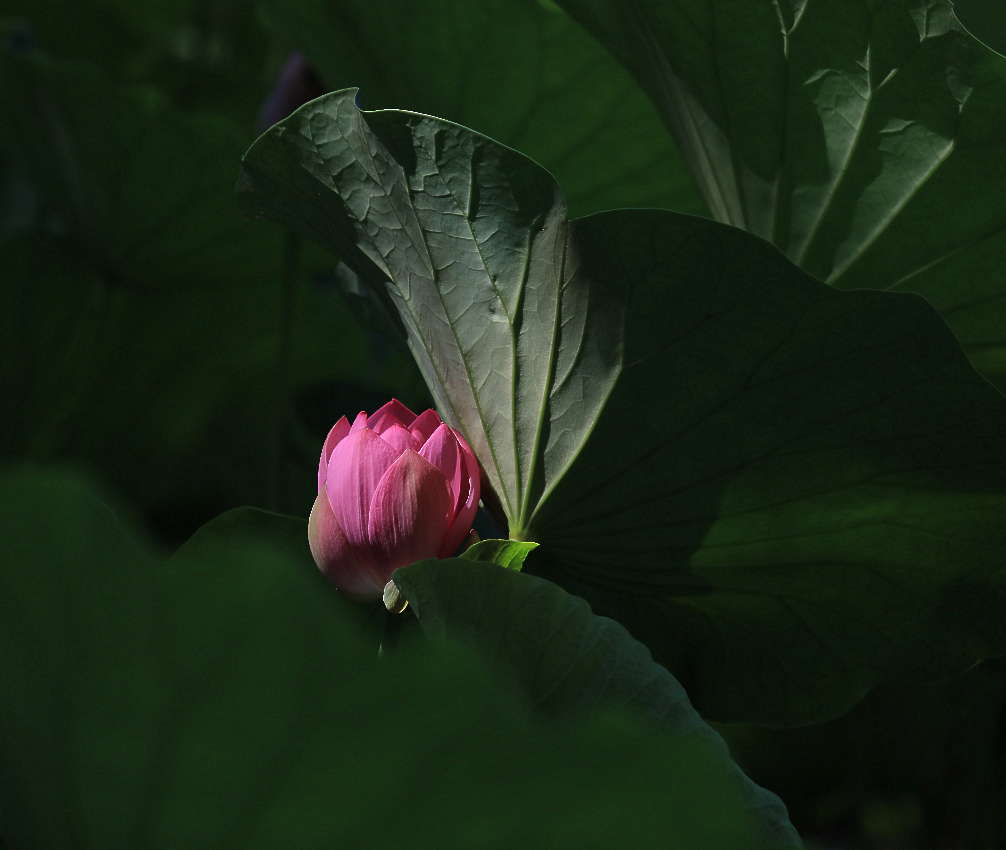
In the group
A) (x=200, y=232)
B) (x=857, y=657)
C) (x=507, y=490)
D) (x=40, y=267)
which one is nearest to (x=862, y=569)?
(x=857, y=657)

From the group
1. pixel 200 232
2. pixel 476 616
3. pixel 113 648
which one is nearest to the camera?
pixel 113 648

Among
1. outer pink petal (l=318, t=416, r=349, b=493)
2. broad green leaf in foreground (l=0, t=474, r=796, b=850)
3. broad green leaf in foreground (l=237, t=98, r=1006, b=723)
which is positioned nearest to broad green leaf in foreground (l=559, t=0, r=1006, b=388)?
broad green leaf in foreground (l=237, t=98, r=1006, b=723)

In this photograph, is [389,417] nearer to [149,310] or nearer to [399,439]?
[399,439]

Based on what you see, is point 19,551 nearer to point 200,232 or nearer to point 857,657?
point 857,657

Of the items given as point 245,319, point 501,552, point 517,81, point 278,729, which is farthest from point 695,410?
point 245,319

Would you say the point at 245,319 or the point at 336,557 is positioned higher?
the point at 336,557

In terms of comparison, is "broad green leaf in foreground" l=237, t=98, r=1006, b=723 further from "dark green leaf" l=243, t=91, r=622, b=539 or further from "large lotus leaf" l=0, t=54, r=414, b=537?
"large lotus leaf" l=0, t=54, r=414, b=537
